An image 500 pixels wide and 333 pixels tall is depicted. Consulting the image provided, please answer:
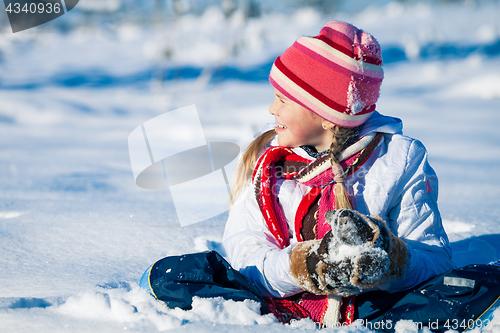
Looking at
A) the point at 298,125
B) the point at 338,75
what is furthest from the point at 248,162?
the point at 338,75

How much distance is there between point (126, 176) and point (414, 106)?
3.94 m

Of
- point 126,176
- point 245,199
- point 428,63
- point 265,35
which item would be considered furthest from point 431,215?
point 265,35

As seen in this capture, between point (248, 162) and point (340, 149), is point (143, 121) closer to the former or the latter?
point (248, 162)

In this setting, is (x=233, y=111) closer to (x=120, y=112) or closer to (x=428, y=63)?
(x=120, y=112)

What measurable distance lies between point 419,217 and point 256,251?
18.1 inches

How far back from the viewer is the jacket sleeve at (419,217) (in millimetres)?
1107

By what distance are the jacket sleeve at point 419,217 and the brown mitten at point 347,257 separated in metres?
0.19

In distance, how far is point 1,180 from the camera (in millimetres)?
2648

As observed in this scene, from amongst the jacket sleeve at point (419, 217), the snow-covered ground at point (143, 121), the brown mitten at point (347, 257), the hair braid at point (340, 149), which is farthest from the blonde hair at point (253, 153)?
the snow-covered ground at point (143, 121)

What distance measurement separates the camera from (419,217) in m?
1.14

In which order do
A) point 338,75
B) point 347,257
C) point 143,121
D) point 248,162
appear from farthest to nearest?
point 143,121 → point 248,162 → point 338,75 → point 347,257

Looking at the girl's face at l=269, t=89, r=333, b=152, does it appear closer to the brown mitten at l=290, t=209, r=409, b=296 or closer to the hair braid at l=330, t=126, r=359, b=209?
the hair braid at l=330, t=126, r=359, b=209

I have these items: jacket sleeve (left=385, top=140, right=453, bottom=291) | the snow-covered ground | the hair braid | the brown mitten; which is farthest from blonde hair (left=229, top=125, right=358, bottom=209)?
the snow-covered ground

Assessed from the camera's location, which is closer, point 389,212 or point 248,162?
point 389,212
